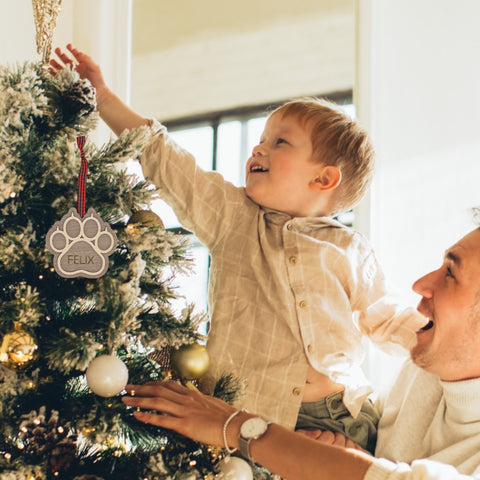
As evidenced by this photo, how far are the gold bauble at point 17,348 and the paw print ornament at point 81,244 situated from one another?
100mm

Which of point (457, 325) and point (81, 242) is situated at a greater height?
point (81, 242)

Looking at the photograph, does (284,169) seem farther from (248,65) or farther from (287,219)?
(248,65)

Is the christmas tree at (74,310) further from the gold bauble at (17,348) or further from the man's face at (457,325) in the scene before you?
the man's face at (457,325)

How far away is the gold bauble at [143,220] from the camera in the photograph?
102cm

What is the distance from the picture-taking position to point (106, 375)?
0.92 meters

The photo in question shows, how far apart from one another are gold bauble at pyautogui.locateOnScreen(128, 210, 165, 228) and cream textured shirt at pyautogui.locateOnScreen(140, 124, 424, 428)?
29cm

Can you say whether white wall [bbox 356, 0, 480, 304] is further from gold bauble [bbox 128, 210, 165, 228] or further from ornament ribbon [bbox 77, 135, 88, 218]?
ornament ribbon [bbox 77, 135, 88, 218]

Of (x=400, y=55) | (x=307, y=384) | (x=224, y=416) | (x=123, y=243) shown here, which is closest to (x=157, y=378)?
(x=224, y=416)

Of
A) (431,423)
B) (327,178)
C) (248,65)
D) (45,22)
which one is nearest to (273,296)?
(327,178)

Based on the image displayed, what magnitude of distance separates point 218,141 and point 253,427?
2.07m

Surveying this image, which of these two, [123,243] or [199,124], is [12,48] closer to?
[123,243]

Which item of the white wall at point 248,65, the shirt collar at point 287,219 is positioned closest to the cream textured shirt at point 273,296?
the shirt collar at point 287,219

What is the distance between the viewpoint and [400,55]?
1.86 metres

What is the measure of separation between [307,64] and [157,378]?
Result: 197cm
